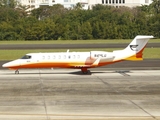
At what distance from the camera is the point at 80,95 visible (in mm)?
30141

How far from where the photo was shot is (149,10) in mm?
150500

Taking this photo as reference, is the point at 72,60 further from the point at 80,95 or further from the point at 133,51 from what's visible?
the point at 80,95

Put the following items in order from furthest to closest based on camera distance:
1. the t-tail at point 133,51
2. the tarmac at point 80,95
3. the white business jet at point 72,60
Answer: the t-tail at point 133,51 < the white business jet at point 72,60 < the tarmac at point 80,95

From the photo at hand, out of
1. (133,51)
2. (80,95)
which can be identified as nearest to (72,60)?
(133,51)

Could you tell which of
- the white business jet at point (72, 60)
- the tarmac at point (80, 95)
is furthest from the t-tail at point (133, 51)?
the tarmac at point (80, 95)

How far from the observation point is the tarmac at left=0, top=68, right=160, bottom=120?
961 inches

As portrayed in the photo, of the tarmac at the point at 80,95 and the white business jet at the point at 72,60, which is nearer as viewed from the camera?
the tarmac at the point at 80,95

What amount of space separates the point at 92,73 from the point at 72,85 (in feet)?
26.0

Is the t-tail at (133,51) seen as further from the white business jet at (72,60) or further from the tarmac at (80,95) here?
the tarmac at (80,95)

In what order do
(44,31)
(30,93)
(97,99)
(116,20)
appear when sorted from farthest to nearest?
(116,20)
(44,31)
(30,93)
(97,99)

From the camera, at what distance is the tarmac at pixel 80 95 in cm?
2442

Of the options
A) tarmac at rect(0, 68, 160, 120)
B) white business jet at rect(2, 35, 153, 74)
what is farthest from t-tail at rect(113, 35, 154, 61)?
tarmac at rect(0, 68, 160, 120)

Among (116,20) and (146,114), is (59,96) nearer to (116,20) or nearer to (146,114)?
(146,114)

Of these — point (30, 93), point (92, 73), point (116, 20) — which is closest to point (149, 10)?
point (116, 20)
